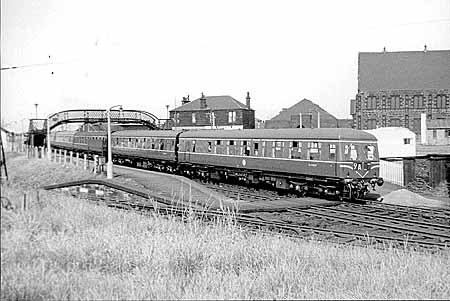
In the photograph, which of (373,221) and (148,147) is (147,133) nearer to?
(148,147)

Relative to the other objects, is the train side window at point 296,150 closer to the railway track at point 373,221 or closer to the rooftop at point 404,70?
the railway track at point 373,221

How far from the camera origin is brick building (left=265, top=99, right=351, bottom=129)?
218 ft

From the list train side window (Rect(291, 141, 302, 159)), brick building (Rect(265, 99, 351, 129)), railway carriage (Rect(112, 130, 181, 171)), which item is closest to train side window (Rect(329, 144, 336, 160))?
train side window (Rect(291, 141, 302, 159))

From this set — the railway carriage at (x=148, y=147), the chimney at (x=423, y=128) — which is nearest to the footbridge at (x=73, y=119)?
the railway carriage at (x=148, y=147)

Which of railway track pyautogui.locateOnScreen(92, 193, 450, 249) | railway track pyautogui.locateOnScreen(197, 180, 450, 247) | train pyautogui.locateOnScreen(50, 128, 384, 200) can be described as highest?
train pyautogui.locateOnScreen(50, 128, 384, 200)

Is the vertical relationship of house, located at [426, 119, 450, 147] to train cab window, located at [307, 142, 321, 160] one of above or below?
above

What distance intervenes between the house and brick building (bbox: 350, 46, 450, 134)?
518 cm

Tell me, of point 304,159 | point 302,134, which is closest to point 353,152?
point 304,159

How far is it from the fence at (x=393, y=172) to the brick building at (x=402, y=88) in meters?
22.3

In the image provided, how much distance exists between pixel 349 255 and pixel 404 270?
1.50 metres

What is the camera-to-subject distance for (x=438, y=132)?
42.8 meters

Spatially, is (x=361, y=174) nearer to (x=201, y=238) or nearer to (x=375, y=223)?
(x=375, y=223)

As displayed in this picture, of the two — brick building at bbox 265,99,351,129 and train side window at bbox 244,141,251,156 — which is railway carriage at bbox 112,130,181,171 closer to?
train side window at bbox 244,141,251,156

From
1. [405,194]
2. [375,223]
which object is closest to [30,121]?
[375,223]
